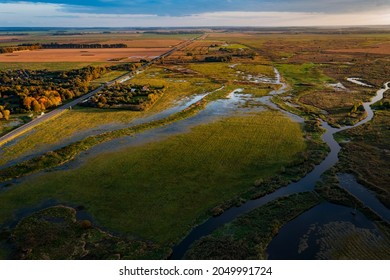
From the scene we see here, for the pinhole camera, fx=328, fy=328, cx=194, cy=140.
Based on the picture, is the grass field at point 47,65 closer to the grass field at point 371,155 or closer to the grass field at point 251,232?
the grass field at point 371,155

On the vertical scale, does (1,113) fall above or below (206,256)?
above

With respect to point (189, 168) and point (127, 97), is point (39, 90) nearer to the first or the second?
point (127, 97)

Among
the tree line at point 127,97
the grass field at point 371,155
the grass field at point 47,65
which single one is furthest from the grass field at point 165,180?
the grass field at point 47,65

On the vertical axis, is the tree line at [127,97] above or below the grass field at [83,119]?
above

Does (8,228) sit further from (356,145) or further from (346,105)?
(346,105)

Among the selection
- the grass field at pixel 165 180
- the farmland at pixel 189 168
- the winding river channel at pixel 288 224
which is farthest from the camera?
the grass field at pixel 165 180

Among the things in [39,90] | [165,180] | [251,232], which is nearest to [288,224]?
[251,232]

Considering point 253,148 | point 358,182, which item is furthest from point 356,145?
point 253,148

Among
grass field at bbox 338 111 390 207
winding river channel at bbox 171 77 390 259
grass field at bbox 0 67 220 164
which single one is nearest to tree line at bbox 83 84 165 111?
grass field at bbox 0 67 220 164
